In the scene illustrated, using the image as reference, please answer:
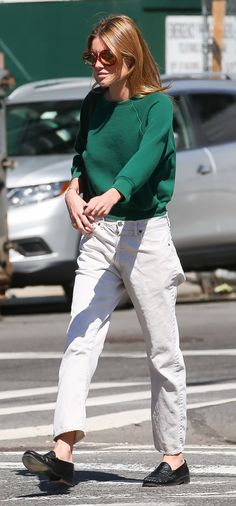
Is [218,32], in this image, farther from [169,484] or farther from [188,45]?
[169,484]

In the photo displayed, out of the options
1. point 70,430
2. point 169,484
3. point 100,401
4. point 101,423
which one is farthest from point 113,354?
point 70,430

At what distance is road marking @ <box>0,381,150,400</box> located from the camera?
31.2 ft

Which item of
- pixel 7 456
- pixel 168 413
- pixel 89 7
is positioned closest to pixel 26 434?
pixel 7 456

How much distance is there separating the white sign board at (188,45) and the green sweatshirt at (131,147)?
1349 cm

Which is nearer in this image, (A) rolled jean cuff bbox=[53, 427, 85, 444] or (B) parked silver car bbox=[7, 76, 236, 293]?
(A) rolled jean cuff bbox=[53, 427, 85, 444]

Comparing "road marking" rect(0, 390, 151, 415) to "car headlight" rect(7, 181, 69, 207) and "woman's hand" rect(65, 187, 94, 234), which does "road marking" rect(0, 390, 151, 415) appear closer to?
"woman's hand" rect(65, 187, 94, 234)

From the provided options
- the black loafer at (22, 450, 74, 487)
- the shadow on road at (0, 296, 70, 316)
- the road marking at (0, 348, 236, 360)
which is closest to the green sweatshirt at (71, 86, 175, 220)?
the black loafer at (22, 450, 74, 487)

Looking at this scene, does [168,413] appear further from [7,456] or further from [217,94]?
[217,94]

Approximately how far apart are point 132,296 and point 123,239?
24 centimetres

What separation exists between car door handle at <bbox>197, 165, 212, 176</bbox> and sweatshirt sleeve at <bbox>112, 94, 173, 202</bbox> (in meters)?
7.63

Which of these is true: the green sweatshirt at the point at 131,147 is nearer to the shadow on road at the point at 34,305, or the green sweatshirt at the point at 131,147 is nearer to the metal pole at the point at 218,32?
the shadow on road at the point at 34,305

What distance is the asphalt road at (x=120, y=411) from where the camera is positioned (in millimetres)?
6305

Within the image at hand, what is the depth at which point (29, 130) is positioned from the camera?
14.2m

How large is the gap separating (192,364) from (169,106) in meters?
4.62
